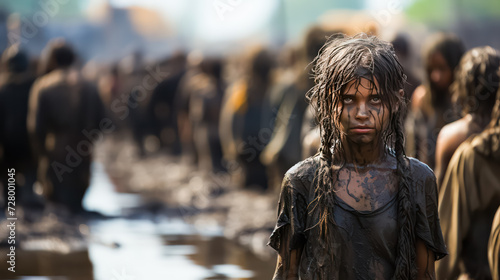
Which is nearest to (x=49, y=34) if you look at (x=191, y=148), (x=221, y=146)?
(x=221, y=146)

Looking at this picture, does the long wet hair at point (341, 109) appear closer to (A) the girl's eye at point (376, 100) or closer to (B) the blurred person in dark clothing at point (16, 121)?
(A) the girl's eye at point (376, 100)

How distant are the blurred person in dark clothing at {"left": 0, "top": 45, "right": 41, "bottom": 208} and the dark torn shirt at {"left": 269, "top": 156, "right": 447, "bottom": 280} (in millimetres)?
9843

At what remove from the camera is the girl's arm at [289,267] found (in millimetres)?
3555

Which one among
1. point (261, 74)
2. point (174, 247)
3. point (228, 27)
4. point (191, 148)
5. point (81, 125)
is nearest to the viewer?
point (174, 247)

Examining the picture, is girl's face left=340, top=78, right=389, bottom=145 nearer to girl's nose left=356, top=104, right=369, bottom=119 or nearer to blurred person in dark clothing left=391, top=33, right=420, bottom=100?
girl's nose left=356, top=104, right=369, bottom=119

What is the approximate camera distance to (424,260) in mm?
3533

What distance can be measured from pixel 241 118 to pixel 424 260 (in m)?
11.5

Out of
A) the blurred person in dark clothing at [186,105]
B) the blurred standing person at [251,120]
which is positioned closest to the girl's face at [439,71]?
the blurred standing person at [251,120]

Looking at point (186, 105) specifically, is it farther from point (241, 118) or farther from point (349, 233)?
point (349, 233)

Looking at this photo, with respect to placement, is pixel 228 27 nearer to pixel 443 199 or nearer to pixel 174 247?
pixel 174 247

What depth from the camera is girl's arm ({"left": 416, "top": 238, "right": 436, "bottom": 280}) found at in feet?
11.5

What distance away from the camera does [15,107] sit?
1315 centimetres

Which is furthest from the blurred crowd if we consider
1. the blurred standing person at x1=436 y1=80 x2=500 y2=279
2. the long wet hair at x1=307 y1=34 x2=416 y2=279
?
the long wet hair at x1=307 y1=34 x2=416 y2=279

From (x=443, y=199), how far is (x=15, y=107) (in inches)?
342
